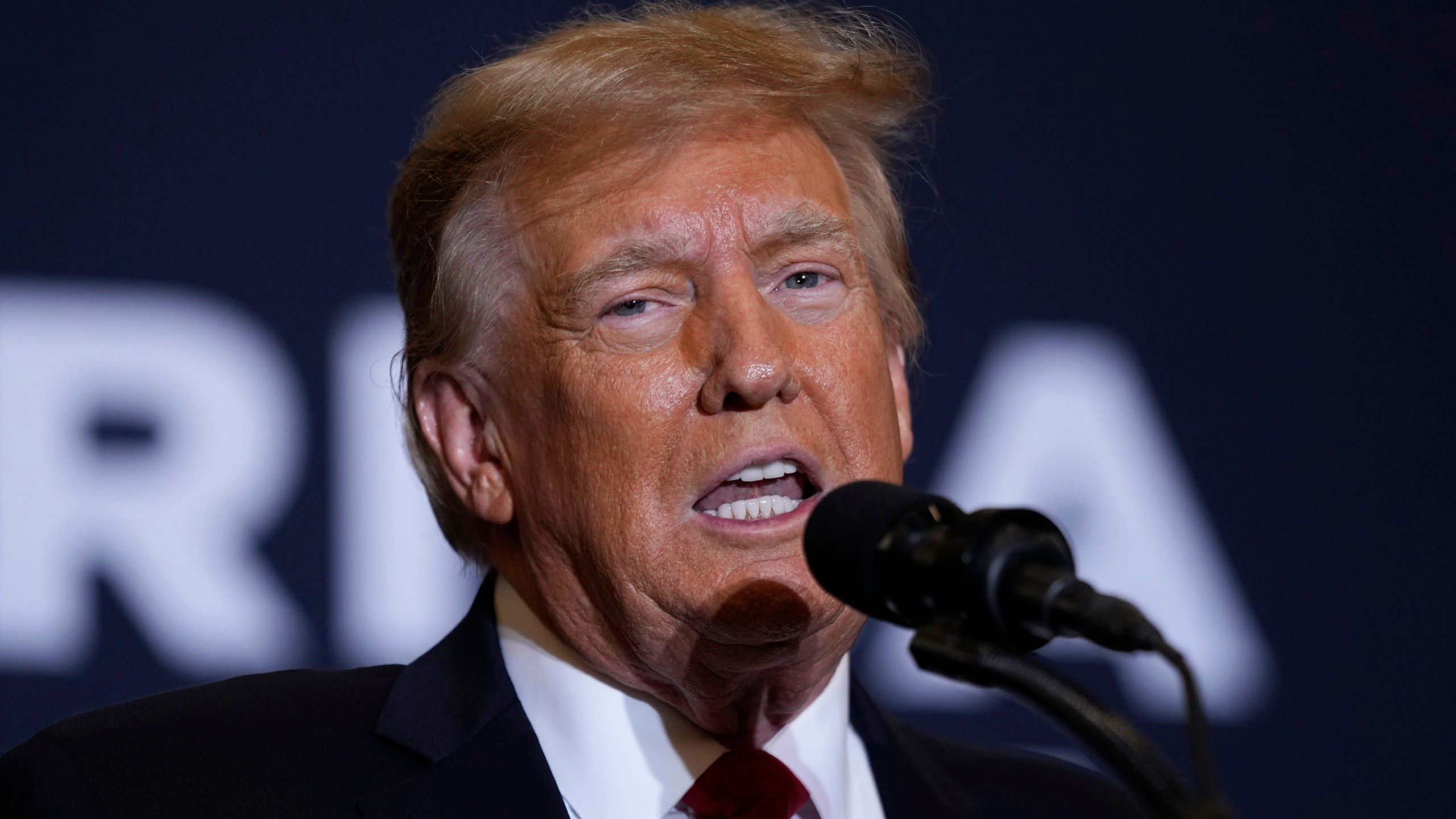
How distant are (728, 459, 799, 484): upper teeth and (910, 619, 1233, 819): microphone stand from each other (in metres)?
0.65

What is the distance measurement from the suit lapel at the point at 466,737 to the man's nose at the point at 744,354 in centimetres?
45

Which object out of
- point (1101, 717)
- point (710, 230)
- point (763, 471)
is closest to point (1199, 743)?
point (1101, 717)

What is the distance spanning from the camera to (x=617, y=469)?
5.37 feet

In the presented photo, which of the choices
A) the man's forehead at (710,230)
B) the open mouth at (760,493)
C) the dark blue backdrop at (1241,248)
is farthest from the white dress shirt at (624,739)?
the dark blue backdrop at (1241,248)

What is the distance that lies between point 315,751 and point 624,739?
0.37 m

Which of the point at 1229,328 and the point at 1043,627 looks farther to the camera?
the point at 1229,328

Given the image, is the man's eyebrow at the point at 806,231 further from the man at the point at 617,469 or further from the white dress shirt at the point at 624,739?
the white dress shirt at the point at 624,739

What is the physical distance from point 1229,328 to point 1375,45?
775mm

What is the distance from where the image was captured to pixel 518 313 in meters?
1.77

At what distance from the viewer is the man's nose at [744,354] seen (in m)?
1.57

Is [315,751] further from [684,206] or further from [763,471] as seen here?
[684,206]

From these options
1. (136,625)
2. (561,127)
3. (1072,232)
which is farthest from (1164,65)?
(136,625)

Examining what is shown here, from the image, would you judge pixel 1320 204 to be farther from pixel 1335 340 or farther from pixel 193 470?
pixel 193 470

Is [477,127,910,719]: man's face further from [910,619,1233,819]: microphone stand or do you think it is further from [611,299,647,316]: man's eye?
[910,619,1233,819]: microphone stand
